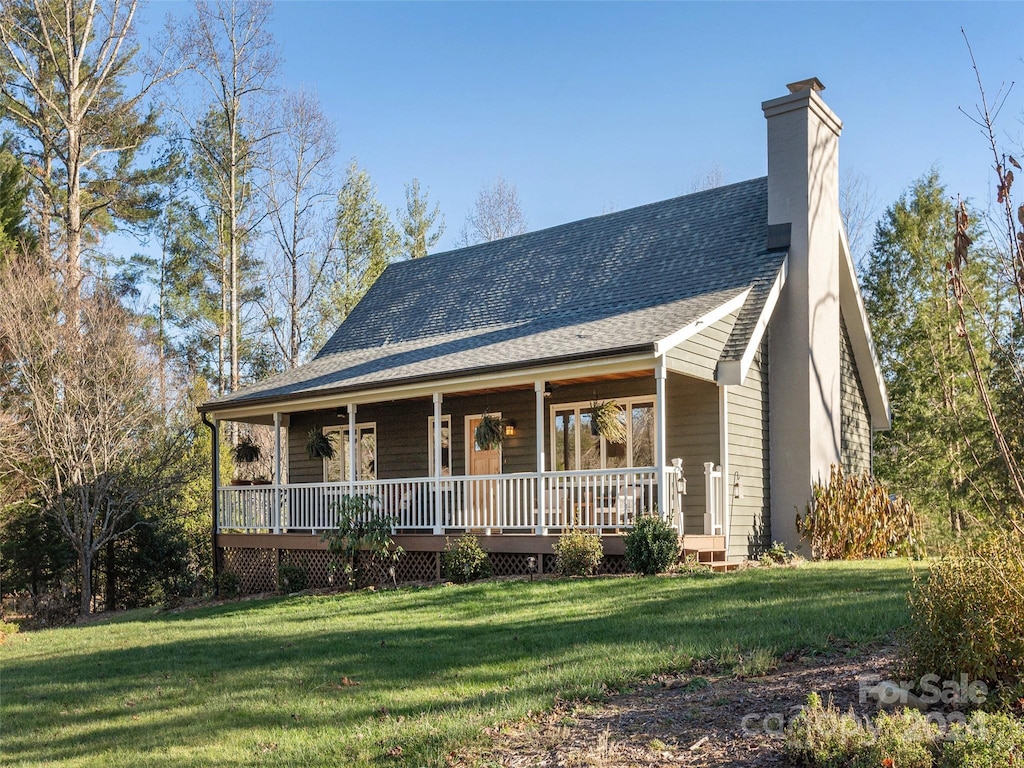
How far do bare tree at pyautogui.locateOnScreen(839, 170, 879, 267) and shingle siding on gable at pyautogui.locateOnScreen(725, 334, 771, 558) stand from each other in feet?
58.6

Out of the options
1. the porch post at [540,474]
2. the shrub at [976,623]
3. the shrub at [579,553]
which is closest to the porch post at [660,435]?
the shrub at [579,553]

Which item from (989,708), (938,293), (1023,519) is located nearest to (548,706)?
(989,708)

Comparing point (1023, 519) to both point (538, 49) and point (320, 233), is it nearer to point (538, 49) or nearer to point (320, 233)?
point (538, 49)

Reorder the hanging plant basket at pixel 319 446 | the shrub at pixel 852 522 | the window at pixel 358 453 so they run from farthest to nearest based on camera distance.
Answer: the window at pixel 358 453 → the hanging plant basket at pixel 319 446 → the shrub at pixel 852 522

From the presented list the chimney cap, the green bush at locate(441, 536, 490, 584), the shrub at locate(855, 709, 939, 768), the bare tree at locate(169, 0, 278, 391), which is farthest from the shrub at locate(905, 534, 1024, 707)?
the bare tree at locate(169, 0, 278, 391)

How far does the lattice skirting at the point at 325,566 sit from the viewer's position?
13.7 metres

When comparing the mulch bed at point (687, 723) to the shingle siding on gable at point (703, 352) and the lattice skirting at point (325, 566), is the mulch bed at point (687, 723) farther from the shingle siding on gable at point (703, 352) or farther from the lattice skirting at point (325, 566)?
the shingle siding on gable at point (703, 352)

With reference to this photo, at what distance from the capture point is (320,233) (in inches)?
1271

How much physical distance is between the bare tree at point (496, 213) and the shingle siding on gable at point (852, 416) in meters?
18.3

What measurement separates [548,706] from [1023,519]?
313 centimetres

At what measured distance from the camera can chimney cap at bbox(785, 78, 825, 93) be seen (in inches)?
610

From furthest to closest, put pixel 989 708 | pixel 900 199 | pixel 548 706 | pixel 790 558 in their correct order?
pixel 900 199 < pixel 790 558 < pixel 548 706 < pixel 989 708

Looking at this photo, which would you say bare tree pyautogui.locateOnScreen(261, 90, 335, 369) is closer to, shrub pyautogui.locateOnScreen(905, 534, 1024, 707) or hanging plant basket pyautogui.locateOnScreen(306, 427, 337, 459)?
hanging plant basket pyautogui.locateOnScreen(306, 427, 337, 459)

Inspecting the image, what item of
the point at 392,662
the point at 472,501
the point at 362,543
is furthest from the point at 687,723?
the point at 472,501
